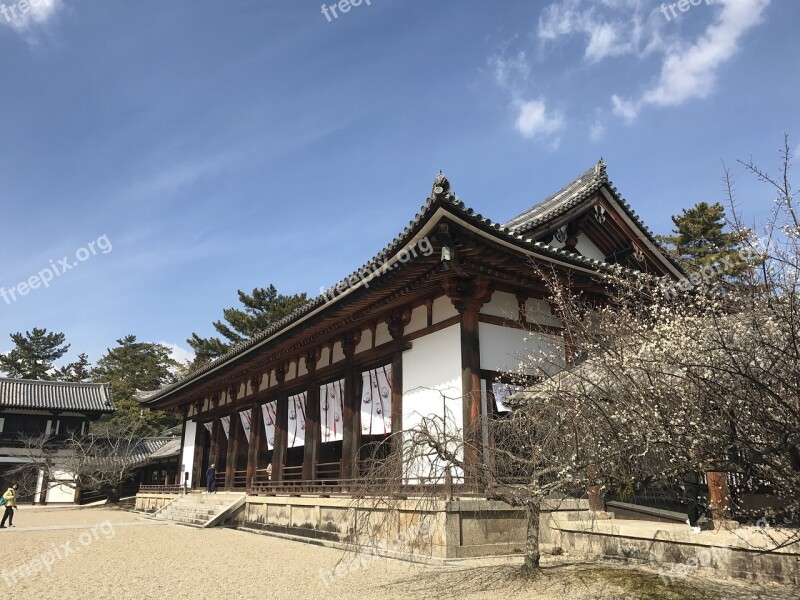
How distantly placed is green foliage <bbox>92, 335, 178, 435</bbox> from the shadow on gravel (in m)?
47.8

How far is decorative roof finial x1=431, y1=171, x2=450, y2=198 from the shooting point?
29.8ft

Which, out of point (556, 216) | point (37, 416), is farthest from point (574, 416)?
point (37, 416)

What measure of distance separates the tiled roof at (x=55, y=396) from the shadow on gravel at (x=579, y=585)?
42.0 m

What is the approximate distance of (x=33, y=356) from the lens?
211 ft

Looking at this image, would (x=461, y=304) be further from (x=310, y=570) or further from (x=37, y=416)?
(x=37, y=416)

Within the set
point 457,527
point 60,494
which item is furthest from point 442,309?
point 60,494

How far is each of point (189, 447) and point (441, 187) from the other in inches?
879

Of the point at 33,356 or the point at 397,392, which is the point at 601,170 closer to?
the point at 397,392

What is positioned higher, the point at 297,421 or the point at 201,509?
the point at 297,421

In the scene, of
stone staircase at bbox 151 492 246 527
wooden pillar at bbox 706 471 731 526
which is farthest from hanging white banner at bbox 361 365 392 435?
stone staircase at bbox 151 492 246 527

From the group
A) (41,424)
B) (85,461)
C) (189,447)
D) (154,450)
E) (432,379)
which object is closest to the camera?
(432,379)

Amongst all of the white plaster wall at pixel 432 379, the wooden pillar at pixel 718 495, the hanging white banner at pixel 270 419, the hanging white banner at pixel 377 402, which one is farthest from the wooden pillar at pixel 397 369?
the hanging white banner at pixel 270 419

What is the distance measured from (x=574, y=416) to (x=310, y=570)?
214 inches

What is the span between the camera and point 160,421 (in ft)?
175
